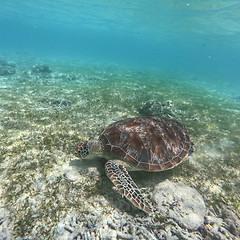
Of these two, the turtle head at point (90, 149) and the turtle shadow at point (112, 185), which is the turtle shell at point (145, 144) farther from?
the turtle shadow at point (112, 185)

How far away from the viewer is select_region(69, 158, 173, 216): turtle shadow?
11.0 ft

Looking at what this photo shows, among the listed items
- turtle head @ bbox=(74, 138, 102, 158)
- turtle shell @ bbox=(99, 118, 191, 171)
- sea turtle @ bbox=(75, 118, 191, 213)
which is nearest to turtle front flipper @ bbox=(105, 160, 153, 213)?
sea turtle @ bbox=(75, 118, 191, 213)

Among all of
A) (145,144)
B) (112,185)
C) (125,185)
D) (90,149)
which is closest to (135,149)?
(145,144)

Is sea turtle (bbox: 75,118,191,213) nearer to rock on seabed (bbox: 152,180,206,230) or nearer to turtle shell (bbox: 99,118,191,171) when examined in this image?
turtle shell (bbox: 99,118,191,171)

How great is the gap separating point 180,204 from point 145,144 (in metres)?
1.67

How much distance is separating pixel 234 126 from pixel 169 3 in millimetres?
32414

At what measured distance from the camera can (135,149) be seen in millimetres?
3959

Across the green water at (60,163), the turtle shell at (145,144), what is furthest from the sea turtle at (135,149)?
the green water at (60,163)

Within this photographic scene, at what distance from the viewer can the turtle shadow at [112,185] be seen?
3367mm

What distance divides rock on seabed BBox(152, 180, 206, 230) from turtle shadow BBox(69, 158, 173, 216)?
28 centimetres

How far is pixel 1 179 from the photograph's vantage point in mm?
3637

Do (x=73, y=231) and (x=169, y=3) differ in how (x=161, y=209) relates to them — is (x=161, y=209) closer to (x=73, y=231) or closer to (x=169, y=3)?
(x=73, y=231)

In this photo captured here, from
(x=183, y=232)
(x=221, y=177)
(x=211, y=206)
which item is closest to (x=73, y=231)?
(x=183, y=232)

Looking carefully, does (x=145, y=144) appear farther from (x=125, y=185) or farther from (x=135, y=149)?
(x=125, y=185)
